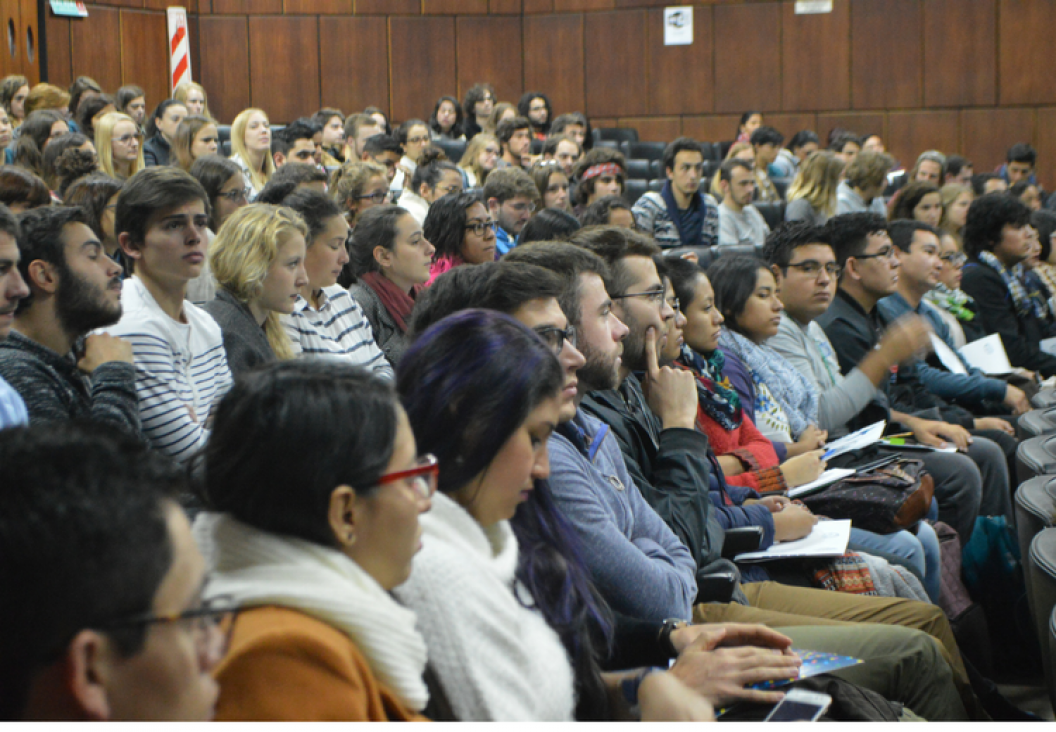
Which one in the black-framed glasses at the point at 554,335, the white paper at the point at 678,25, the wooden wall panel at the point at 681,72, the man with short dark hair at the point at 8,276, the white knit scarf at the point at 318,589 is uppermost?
the white paper at the point at 678,25

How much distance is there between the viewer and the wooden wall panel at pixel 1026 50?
10125mm

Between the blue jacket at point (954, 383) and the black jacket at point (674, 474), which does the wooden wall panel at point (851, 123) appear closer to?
the blue jacket at point (954, 383)

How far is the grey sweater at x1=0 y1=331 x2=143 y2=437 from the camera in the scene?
1.92 meters

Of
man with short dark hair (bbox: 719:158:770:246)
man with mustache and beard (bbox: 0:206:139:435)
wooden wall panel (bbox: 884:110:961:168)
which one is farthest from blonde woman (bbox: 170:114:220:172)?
wooden wall panel (bbox: 884:110:961:168)

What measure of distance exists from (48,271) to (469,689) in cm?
140

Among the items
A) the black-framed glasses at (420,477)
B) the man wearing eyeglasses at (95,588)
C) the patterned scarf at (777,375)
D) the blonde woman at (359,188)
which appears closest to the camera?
the man wearing eyeglasses at (95,588)

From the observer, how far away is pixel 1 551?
700 millimetres

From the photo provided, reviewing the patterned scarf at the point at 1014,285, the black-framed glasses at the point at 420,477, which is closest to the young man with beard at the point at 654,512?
the black-framed glasses at the point at 420,477

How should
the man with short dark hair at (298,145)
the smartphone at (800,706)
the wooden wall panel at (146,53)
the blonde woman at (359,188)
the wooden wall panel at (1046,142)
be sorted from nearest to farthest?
the smartphone at (800,706), the blonde woman at (359,188), the man with short dark hair at (298,145), the wooden wall panel at (1046,142), the wooden wall panel at (146,53)

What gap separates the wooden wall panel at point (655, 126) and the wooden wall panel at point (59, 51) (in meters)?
5.43

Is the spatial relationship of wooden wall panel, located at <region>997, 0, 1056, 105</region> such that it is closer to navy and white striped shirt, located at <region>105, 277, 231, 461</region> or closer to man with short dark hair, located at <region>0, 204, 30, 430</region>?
navy and white striped shirt, located at <region>105, 277, 231, 461</region>

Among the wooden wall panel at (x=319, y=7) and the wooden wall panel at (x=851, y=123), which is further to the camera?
the wooden wall panel at (x=319, y=7)

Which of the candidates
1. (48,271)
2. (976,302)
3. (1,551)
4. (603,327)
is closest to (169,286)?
(48,271)

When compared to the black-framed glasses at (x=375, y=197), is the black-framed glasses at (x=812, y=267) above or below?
below
